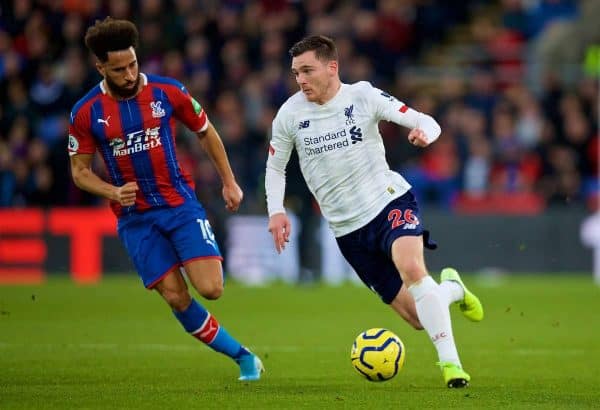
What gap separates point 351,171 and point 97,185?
173cm

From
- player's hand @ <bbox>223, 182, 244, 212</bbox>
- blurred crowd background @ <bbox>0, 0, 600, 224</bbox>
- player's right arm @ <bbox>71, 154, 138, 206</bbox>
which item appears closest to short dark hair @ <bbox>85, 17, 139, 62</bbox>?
player's right arm @ <bbox>71, 154, 138, 206</bbox>

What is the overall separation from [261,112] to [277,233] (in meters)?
12.7

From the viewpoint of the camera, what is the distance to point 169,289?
898 cm

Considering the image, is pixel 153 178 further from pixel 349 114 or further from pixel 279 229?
pixel 349 114

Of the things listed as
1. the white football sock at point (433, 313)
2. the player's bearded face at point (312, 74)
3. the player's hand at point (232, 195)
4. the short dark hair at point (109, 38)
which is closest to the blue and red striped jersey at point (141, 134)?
the player's hand at point (232, 195)

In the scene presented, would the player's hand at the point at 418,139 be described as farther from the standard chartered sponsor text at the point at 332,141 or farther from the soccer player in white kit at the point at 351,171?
the standard chartered sponsor text at the point at 332,141

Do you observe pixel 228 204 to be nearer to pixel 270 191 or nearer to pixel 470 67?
pixel 270 191

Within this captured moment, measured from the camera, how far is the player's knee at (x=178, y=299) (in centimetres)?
898

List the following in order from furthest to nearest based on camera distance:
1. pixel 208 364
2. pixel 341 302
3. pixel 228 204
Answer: pixel 341 302 → pixel 208 364 → pixel 228 204

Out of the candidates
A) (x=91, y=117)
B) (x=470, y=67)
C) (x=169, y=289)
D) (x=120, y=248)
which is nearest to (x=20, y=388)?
(x=169, y=289)

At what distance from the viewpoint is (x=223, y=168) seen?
9234 mm

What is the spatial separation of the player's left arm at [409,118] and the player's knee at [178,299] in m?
1.85

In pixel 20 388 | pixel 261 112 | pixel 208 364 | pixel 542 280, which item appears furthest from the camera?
pixel 261 112

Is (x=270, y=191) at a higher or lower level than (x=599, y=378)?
higher
